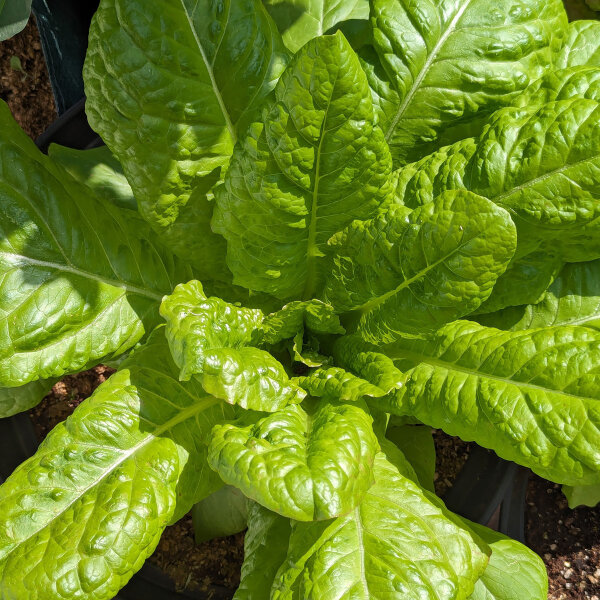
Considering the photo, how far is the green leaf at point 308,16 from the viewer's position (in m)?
1.65

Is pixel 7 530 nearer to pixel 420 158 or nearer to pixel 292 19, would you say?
pixel 420 158

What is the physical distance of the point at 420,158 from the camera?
158 centimetres

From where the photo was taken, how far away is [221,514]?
1.79 meters

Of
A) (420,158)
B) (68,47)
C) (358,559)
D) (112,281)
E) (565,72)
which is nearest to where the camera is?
(358,559)

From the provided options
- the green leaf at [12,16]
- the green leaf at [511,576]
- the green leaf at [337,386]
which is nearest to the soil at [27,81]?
the green leaf at [12,16]

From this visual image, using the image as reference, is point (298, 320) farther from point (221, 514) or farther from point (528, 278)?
point (221, 514)

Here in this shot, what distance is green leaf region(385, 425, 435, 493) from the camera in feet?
5.67

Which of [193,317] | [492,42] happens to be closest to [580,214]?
[492,42]

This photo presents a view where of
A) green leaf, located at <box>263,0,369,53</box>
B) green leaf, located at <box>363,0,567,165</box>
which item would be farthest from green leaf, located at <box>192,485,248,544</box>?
green leaf, located at <box>263,0,369,53</box>

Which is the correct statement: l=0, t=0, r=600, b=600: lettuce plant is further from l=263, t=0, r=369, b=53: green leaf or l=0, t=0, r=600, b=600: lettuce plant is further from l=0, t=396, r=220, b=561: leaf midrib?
l=263, t=0, r=369, b=53: green leaf

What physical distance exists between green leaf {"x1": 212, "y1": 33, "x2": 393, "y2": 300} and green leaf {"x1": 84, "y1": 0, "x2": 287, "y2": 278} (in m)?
0.15

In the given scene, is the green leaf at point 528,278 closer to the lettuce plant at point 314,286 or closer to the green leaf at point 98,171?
the lettuce plant at point 314,286

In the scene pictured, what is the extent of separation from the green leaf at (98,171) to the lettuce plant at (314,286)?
29 centimetres

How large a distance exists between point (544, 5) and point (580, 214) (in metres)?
0.50
